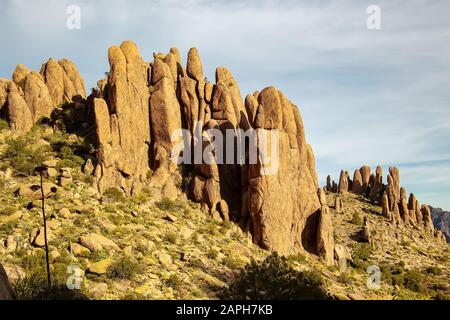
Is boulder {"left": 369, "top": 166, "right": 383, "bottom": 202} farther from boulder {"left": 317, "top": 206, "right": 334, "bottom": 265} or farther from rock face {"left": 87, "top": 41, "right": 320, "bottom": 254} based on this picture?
boulder {"left": 317, "top": 206, "right": 334, "bottom": 265}

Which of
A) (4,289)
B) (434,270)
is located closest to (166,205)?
(4,289)

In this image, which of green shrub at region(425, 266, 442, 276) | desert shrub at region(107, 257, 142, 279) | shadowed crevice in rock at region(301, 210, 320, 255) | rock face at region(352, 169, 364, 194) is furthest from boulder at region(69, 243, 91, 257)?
rock face at region(352, 169, 364, 194)

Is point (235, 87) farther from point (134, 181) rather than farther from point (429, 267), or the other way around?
point (429, 267)

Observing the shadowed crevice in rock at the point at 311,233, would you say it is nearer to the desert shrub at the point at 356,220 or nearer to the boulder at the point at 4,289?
the desert shrub at the point at 356,220

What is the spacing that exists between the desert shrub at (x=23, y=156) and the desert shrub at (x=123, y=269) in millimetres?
15020

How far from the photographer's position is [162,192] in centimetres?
3619

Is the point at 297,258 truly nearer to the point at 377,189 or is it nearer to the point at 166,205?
the point at 166,205

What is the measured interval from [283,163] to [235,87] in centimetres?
1472

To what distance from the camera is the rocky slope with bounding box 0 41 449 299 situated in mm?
23797

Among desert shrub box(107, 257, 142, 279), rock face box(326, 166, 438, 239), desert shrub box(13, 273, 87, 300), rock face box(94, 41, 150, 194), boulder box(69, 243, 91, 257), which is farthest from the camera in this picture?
rock face box(326, 166, 438, 239)

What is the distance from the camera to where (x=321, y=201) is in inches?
1619

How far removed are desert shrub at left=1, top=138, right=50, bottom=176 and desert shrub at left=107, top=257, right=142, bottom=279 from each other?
49.3 feet

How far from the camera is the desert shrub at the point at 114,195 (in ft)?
105

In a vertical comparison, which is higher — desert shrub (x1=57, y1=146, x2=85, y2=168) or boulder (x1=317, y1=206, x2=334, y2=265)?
desert shrub (x1=57, y1=146, x2=85, y2=168)
